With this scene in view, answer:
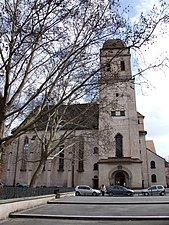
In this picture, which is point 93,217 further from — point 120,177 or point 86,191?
point 120,177

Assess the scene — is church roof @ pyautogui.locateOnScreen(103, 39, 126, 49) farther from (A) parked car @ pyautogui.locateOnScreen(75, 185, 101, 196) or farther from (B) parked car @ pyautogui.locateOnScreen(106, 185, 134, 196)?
(A) parked car @ pyautogui.locateOnScreen(75, 185, 101, 196)

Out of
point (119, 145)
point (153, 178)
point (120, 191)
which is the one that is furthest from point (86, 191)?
point (153, 178)

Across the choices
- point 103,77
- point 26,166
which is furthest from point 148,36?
point 26,166

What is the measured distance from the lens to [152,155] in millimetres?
45812

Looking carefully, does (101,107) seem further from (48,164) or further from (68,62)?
(48,164)

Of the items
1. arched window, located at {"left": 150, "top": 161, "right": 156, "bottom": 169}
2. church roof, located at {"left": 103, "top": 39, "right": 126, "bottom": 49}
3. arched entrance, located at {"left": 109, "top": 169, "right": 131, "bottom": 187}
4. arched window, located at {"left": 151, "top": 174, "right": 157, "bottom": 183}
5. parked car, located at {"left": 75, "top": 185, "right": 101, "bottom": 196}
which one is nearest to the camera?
church roof, located at {"left": 103, "top": 39, "right": 126, "bottom": 49}

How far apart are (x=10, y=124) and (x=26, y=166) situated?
33366 mm

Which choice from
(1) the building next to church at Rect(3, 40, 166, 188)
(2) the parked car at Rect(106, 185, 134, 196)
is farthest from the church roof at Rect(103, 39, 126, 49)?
(1) the building next to church at Rect(3, 40, 166, 188)

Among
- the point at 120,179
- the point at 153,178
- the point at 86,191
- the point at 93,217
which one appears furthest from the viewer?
the point at 153,178

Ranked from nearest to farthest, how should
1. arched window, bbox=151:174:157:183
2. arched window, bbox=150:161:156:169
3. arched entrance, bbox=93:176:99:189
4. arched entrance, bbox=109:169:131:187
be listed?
arched entrance, bbox=109:169:131:187 → arched window, bbox=151:174:157:183 → arched entrance, bbox=93:176:99:189 → arched window, bbox=150:161:156:169

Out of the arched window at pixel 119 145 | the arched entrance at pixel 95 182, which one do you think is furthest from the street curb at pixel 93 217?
the arched entrance at pixel 95 182

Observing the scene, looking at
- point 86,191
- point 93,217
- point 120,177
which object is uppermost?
point 120,177

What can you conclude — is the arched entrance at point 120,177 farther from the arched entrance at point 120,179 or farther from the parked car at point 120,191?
the parked car at point 120,191

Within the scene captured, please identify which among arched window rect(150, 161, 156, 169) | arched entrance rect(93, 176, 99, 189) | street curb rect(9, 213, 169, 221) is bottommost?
street curb rect(9, 213, 169, 221)
